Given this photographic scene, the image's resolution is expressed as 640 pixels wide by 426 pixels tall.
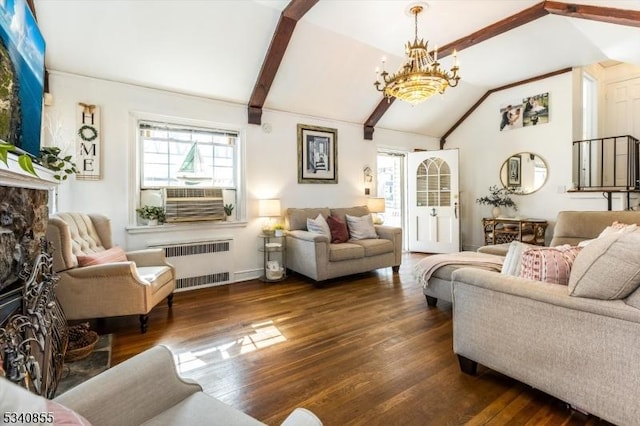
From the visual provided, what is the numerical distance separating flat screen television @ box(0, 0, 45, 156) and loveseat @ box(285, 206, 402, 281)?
9.01 ft

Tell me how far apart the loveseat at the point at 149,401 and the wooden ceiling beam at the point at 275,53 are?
326 centimetres

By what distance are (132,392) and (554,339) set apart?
1.84 m

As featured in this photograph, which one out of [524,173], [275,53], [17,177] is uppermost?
[275,53]

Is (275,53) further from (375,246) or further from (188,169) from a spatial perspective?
(375,246)

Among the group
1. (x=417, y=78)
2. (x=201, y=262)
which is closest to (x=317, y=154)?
(x=417, y=78)

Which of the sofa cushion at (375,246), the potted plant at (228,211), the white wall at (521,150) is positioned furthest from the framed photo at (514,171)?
the potted plant at (228,211)

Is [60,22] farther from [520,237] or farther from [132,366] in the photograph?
[520,237]

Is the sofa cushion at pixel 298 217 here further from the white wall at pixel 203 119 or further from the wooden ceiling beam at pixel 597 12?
the wooden ceiling beam at pixel 597 12

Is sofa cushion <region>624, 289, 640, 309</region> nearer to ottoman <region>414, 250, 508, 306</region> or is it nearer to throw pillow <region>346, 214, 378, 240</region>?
ottoman <region>414, 250, 508, 306</region>

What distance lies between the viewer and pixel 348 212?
4.89m

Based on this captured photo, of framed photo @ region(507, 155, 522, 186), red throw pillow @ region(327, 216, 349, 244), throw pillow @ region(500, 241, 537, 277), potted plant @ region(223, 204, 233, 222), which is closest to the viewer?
throw pillow @ region(500, 241, 537, 277)

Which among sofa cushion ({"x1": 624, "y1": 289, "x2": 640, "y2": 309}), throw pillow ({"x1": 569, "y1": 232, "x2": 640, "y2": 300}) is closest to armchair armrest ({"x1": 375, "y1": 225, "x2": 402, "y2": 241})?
throw pillow ({"x1": 569, "y1": 232, "x2": 640, "y2": 300})

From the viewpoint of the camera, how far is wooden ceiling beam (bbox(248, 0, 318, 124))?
10.2 ft

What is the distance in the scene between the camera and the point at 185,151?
13.1 feet
